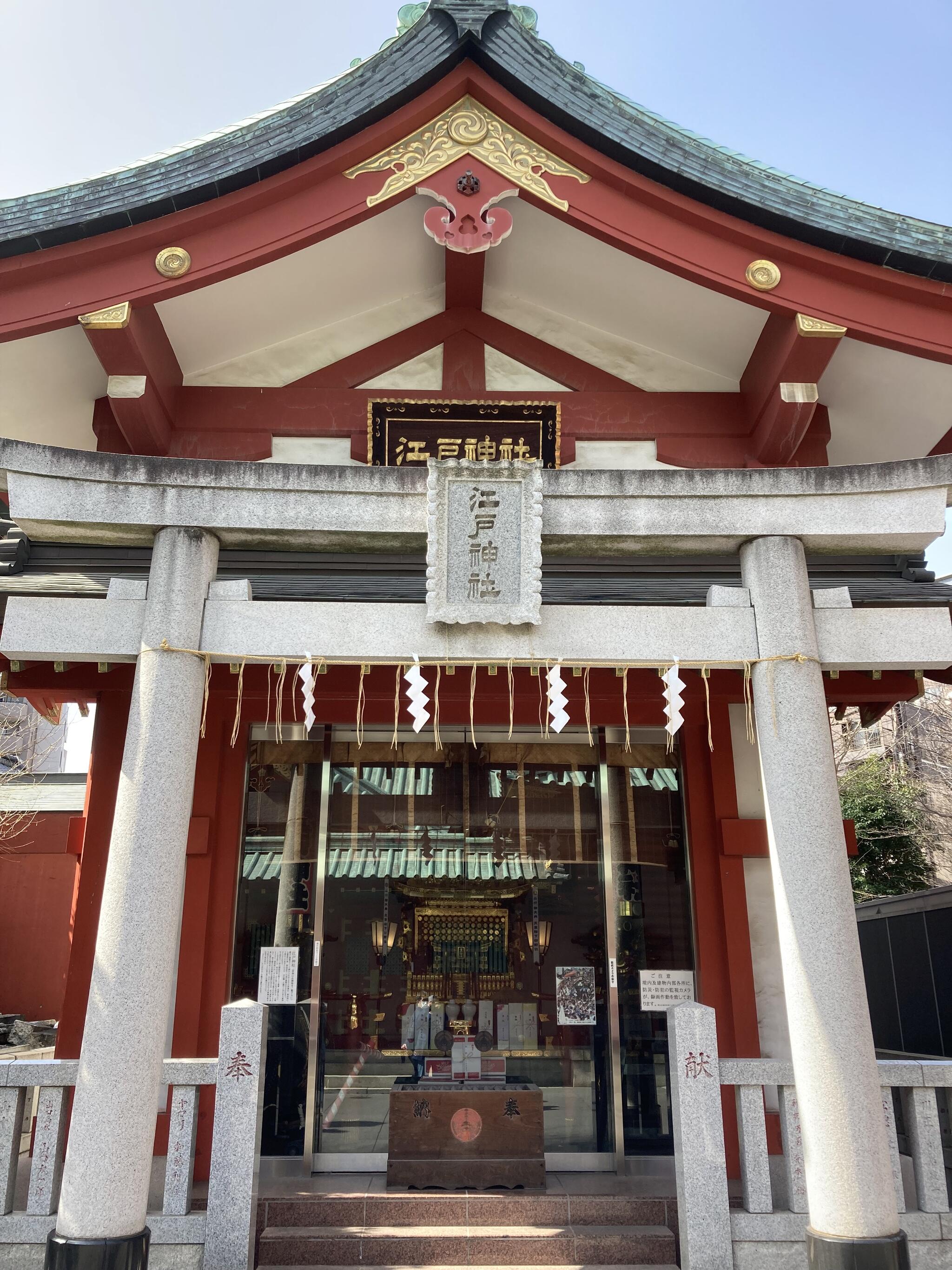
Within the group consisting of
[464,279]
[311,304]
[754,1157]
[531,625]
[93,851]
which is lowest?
[754,1157]

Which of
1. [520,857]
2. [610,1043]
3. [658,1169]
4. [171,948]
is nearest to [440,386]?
[520,857]

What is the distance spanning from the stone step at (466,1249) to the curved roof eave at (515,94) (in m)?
6.55

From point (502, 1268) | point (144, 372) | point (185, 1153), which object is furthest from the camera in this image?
point (144, 372)

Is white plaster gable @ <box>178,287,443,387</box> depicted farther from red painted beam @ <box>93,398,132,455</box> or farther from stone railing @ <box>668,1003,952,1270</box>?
stone railing @ <box>668,1003,952,1270</box>

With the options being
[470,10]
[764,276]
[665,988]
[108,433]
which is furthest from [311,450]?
[665,988]

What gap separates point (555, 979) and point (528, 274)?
5.98 meters

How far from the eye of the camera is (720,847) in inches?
301

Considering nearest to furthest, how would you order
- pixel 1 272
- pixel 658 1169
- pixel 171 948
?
pixel 171 948, pixel 1 272, pixel 658 1169

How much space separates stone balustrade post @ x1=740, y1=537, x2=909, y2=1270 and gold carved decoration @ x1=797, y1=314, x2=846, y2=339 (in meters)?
1.61

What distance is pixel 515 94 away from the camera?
6.20m

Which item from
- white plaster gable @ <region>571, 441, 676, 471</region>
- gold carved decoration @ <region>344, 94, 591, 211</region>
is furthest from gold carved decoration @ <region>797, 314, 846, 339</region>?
gold carved decoration @ <region>344, 94, 591, 211</region>

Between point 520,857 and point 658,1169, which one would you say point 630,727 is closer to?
point 520,857

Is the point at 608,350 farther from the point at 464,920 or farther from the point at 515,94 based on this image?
the point at 464,920

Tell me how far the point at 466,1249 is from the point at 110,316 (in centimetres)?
645
